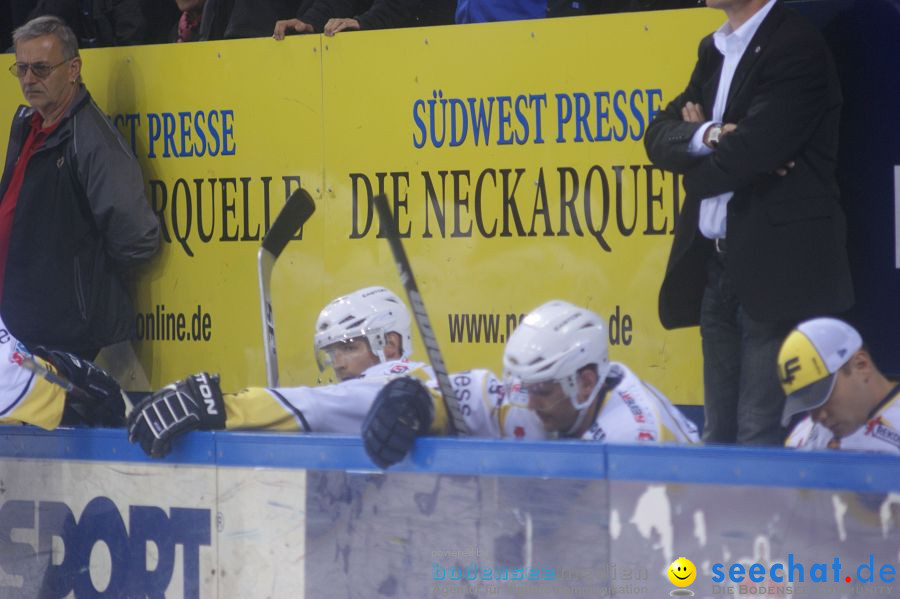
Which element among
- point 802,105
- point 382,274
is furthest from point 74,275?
point 802,105

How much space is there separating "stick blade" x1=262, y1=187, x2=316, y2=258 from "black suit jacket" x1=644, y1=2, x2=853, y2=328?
3.75ft

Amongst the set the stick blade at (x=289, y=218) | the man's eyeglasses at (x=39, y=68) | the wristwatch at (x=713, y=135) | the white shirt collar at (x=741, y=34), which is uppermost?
the man's eyeglasses at (x=39, y=68)

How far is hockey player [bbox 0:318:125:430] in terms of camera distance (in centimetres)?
360

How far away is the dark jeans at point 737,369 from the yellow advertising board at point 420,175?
33.0 inches

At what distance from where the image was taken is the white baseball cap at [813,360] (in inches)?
128

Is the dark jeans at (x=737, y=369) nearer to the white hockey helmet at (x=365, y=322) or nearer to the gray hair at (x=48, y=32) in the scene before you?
the white hockey helmet at (x=365, y=322)

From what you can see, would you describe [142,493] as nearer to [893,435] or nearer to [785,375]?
[785,375]

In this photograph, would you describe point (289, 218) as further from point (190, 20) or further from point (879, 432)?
point (190, 20)

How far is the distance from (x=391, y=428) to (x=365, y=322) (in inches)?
63.4

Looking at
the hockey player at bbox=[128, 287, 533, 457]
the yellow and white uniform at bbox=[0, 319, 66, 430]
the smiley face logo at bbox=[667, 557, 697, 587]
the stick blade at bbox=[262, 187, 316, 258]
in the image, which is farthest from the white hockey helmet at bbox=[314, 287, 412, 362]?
the smiley face logo at bbox=[667, 557, 697, 587]

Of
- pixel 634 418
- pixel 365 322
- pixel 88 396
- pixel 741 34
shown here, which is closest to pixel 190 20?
pixel 365 322

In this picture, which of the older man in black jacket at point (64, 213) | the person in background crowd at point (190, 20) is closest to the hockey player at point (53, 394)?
the older man in black jacket at point (64, 213)

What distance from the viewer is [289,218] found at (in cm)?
421

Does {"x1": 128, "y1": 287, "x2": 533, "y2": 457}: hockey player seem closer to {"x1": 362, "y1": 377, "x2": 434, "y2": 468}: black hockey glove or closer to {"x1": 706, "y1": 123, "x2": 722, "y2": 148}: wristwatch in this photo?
{"x1": 362, "y1": 377, "x2": 434, "y2": 468}: black hockey glove
